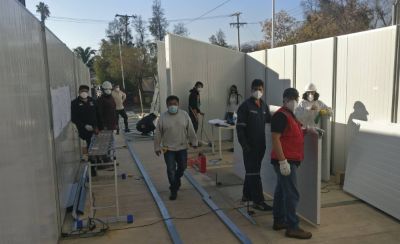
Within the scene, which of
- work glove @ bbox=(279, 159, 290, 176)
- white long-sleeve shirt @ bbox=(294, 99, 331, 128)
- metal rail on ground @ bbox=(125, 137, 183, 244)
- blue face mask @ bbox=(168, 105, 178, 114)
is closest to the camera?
work glove @ bbox=(279, 159, 290, 176)

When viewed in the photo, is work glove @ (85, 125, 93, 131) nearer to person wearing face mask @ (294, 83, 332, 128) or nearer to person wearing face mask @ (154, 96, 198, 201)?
person wearing face mask @ (154, 96, 198, 201)

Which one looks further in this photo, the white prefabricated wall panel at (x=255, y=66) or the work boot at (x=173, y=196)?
the white prefabricated wall panel at (x=255, y=66)

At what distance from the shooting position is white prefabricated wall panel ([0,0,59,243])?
2.69 meters

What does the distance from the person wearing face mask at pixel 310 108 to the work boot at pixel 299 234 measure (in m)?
2.94

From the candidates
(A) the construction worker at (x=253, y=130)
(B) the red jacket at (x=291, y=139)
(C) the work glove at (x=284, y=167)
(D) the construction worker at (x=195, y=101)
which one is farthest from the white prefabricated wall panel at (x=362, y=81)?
(D) the construction worker at (x=195, y=101)

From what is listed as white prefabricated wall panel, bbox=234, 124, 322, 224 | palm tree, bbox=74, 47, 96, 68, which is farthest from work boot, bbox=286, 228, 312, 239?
palm tree, bbox=74, 47, 96, 68

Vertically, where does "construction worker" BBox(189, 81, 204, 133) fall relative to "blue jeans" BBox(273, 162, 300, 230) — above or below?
above

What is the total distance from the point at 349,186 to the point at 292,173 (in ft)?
7.59

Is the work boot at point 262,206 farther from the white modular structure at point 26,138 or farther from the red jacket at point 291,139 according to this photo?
the white modular structure at point 26,138

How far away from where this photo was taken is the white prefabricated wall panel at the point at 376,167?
18.6 ft

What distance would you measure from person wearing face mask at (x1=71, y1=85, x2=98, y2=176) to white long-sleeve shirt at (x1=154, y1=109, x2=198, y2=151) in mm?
2178

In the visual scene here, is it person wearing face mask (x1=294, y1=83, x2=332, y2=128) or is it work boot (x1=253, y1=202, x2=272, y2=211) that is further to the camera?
person wearing face mask (x1=294, y1=83, x2=332, y2=128)

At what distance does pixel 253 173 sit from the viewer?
5828mm

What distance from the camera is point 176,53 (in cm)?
1180
